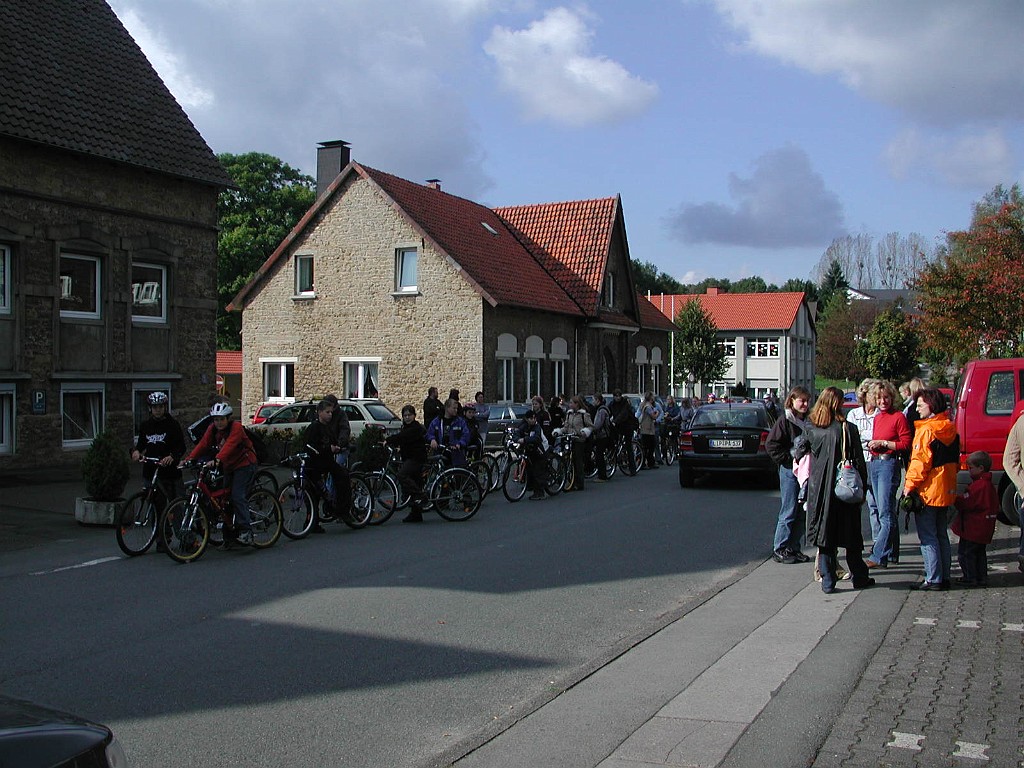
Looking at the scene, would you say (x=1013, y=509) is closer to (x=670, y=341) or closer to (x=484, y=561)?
(x=484, y=561)

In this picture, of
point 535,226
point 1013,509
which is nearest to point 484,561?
point 1013,509

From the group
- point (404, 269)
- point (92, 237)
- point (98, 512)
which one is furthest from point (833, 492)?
point (404, 269)

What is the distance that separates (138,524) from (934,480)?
794 cm

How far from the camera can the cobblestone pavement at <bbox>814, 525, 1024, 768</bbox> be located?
481cm

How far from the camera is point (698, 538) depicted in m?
12.2

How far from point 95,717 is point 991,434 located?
36.3 ft

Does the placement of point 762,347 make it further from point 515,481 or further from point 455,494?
point 455,494

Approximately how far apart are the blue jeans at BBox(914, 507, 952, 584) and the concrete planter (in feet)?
31.6

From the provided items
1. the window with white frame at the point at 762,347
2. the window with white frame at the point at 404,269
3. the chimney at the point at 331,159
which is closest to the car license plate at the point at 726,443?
the window with white frame at the point at 404,269

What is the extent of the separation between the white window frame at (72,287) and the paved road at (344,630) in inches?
319

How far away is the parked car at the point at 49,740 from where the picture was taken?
8.20 ft

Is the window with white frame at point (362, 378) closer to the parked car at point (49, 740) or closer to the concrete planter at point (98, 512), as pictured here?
the concrete planter at point (98, 512)

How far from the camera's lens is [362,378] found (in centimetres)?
3388

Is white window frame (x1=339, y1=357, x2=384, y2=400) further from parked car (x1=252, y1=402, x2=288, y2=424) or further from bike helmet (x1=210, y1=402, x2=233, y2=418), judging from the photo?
bike helmet (x1=210, y1=402, x2=233, y2=418)
